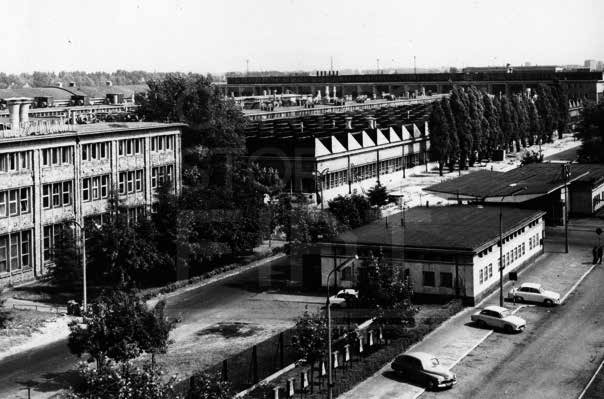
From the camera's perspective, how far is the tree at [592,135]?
124 meters

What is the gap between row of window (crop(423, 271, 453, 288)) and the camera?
56406 mm

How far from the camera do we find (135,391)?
3053 centimetres

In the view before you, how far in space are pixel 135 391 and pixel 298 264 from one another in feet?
122

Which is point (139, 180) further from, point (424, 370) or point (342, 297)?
point (424, 370)

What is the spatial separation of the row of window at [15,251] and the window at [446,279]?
28.7 m

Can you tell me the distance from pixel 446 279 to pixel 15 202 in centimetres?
2985

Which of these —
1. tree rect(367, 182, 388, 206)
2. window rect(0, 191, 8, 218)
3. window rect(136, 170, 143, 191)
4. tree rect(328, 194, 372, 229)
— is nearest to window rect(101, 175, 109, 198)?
window rect(136, 170, 143, 191)

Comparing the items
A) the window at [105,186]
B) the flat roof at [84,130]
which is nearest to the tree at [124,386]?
the flat roof at [84,130]

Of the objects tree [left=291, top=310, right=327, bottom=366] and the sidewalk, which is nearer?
tree [left=291, top=310, right=327, bottom=366]

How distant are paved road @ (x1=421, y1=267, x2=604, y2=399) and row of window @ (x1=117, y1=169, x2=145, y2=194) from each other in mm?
33975

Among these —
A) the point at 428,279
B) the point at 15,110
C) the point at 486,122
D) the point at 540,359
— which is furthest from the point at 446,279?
the point at 486,122

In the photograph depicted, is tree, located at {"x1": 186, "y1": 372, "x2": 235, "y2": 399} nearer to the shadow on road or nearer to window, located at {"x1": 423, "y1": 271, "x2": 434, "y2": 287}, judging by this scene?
the shadow on road

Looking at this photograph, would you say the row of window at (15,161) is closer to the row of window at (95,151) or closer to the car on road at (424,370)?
the row of window at (95,151)

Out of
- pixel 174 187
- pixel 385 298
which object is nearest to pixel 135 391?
pixel 385 298
